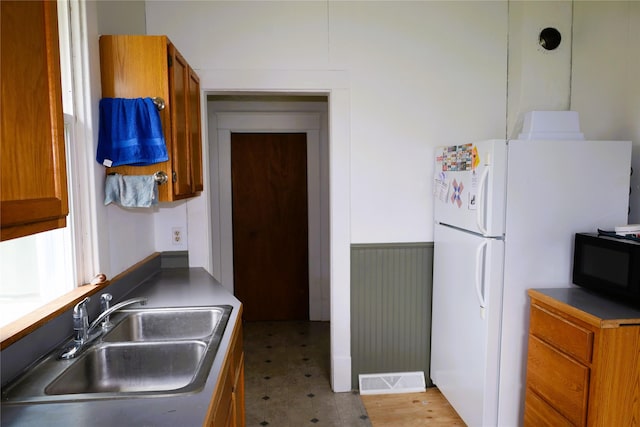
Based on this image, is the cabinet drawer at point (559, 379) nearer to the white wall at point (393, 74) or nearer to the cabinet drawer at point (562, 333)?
the cabinet drawer at point (562, 333)

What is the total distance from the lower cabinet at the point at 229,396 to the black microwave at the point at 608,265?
5.53 ft

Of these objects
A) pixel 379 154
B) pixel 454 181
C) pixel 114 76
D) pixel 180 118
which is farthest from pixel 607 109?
pixel 114 76

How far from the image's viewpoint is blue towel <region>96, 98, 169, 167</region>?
1840 mm

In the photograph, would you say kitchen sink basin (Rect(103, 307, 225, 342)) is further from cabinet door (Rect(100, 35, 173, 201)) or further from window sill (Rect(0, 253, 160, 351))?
cabinet door (Rect(100, 35, 173, 201))

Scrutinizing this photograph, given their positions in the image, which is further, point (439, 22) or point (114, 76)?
point (439, 22)

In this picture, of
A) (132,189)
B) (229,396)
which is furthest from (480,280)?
(132,189)

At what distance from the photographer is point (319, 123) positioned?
419cm

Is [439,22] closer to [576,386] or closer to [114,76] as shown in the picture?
[114,76]

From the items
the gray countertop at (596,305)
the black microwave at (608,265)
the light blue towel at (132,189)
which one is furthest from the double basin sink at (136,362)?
the black microwave at (608,265)

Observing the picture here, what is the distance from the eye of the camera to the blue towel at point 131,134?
1.84m

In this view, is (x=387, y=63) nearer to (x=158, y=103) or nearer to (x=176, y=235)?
A: (x=158, y=103)

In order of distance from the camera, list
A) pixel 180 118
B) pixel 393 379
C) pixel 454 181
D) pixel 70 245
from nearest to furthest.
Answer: pixel 70 245
pixel 180 118
pixel 454 181
pixel 393 379

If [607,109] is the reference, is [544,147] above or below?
below

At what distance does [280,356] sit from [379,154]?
1.87m
